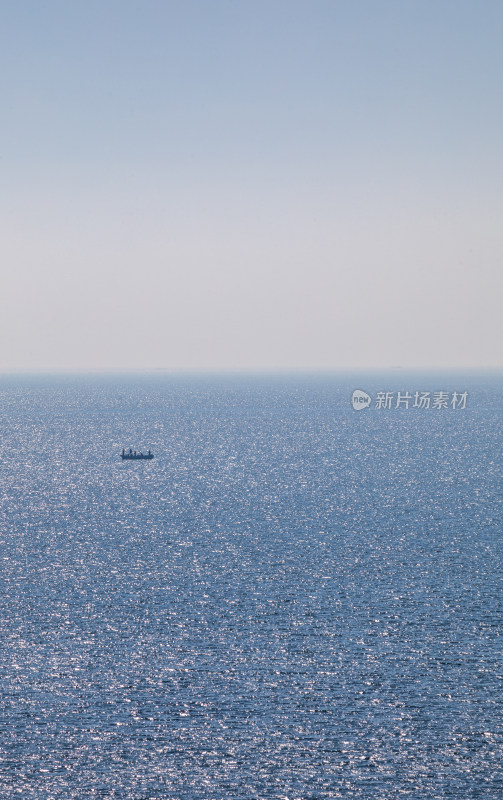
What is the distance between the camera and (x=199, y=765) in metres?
39.3

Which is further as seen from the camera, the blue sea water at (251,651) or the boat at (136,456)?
the boat at (136,456)

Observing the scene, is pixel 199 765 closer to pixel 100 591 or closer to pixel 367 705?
pixel 367 705

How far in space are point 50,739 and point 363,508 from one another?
79417mm

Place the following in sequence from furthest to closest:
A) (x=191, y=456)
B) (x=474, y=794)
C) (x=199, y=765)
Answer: (x=191, y=456) → (x=199, y=765) → (x=474, y=794)

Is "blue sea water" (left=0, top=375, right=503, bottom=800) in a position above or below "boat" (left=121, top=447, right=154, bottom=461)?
below

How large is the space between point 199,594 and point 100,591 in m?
10.2

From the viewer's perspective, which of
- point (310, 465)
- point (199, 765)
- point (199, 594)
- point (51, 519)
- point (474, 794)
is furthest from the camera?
point (310, 465)

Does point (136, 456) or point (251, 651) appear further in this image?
point (136, 456)

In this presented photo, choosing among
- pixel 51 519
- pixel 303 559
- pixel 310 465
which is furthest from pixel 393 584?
pixel 310 465

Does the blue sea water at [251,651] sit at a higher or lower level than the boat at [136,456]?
lower

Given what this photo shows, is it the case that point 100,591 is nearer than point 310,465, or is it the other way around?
point 100,591

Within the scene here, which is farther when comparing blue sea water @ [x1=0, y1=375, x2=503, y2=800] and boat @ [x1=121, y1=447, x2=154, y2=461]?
boat @ [x1=121, y1=447, x2=154, y2=461]

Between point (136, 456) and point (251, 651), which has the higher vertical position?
point (136, 456)

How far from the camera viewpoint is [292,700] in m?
46.7
